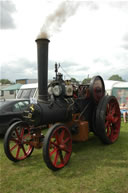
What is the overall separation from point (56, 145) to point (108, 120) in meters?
1.80

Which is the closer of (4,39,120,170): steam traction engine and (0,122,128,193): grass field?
(0,122,128,193): grass field

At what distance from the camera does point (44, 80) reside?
12.1 feet

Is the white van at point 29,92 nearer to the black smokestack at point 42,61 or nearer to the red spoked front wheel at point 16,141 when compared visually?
the red spoked front wheel at point 16,141

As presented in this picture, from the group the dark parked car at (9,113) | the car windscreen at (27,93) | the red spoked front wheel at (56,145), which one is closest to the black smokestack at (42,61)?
the red spoked front wheel at (56,145)

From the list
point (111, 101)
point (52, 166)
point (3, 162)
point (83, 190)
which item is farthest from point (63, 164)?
point (111, 101)

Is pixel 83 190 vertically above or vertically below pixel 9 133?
below

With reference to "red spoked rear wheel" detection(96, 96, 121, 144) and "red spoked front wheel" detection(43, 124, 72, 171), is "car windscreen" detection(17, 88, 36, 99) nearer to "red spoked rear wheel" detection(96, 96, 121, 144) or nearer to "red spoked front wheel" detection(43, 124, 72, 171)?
"red spoked rear wheel" detection(96, 96, 121, 144)

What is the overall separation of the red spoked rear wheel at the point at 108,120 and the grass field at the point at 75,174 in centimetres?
39

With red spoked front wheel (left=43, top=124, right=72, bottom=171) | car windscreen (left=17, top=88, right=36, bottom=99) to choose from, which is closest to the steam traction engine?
red spoked front wheel (left=43, top=124, right=72, bottom=171)

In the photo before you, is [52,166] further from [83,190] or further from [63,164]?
[83,190]

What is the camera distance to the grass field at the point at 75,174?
2828 mm

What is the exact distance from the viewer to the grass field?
111 inches

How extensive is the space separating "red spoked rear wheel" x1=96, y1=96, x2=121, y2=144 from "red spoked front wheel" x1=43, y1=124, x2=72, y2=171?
0.98 m

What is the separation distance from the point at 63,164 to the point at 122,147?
1.67 m
